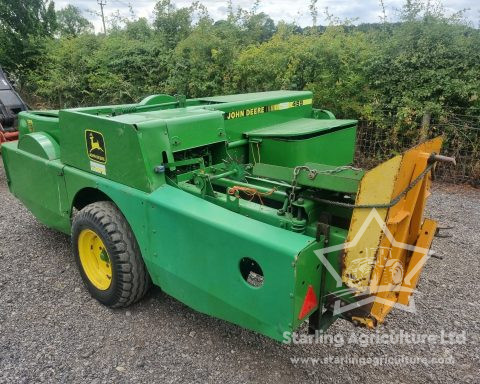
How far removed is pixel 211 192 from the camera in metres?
2.52

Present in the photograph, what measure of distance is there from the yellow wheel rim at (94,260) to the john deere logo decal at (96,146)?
0.59 meters

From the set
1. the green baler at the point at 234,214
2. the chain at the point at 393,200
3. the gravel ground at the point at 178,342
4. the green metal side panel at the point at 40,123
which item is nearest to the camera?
the chain at the point at 393,200

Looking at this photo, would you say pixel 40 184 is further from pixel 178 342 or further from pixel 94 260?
pixel 178 342

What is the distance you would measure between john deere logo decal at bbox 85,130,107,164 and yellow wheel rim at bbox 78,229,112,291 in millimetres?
593

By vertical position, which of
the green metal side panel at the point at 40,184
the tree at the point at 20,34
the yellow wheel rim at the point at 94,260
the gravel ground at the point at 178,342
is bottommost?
the gravel ground at the point at 178,342

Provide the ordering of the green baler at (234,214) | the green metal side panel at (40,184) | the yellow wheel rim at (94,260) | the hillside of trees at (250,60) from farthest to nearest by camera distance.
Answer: the hillside of trees at (250,60) → the green metal side panel at (40,184) → the yellow wheel rim at (94,260) → the green baler at (234,214)

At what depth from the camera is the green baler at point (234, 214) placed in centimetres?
196

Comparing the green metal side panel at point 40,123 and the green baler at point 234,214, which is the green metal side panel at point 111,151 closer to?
the green baler at point 234,214

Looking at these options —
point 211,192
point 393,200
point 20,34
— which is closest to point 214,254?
point 211,192

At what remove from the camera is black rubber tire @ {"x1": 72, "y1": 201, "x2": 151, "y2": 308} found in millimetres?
2711

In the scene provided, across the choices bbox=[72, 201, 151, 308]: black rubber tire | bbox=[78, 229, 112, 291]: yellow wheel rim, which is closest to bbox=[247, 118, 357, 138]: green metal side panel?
bbox=[72, 201, 151, 308]: black rubber tire

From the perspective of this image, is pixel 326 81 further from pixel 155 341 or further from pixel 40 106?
pixel 40 106

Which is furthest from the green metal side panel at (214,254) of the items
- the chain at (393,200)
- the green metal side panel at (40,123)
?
the green metal side panel at (40,123)

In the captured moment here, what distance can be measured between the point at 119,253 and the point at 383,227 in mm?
1701
